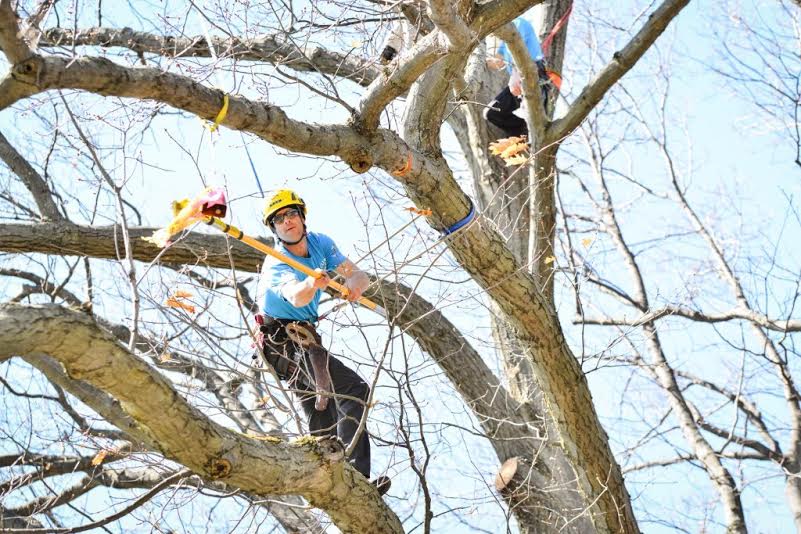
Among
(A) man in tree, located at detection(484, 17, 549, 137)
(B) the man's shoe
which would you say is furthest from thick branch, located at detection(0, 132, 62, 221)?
(A) man in tree, located at detection(484, 17, 549, 137)

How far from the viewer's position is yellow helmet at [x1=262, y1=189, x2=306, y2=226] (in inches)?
209

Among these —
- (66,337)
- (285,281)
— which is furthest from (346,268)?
(66,337)

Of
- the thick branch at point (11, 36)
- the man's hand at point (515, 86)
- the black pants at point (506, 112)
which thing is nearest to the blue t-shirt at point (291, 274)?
the thick branch at point (11, 36)

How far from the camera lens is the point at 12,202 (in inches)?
324

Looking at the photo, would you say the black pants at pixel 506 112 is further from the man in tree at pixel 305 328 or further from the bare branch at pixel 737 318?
the man in tree at pixel 305 328

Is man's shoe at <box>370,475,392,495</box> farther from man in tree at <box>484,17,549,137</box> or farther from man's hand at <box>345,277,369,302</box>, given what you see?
man in tree at <box>484,17,549,137</box>

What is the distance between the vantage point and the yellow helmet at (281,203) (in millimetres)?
5301

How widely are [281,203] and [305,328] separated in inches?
28.1

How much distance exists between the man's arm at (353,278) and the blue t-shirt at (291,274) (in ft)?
0.38

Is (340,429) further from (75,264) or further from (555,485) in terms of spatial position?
(75,264)

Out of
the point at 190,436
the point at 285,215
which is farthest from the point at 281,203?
the point at 190,436

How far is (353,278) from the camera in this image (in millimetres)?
5121

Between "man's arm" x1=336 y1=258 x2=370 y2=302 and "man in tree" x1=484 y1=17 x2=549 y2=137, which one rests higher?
"man in tree" x1=484 y1=17 x2=549 y2=137

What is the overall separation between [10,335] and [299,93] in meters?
2.96
